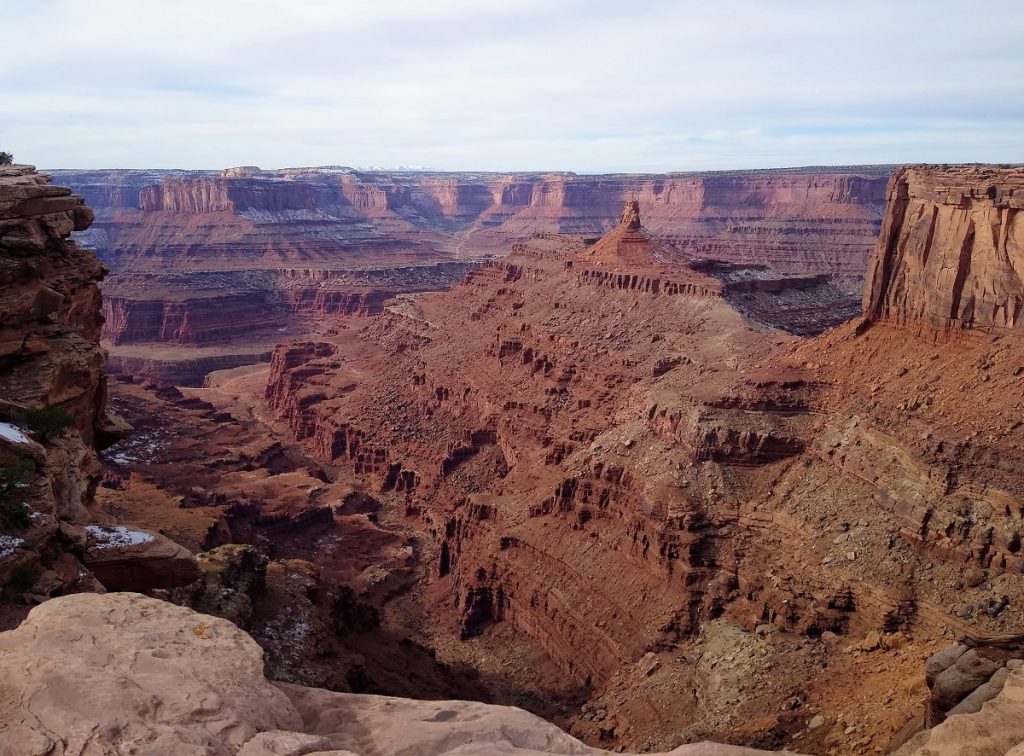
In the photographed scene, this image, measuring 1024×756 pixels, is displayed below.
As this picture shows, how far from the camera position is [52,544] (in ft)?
69.8

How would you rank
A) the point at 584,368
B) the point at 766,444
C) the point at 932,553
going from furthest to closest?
the point at 584,368, the point at 766,444, the point at 932,553

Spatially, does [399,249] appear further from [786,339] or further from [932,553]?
[932,553]

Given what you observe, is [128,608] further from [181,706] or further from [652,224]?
[652,224]

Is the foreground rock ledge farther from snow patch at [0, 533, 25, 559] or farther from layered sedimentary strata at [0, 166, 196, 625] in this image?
layered sedimentary strata at [0, 166, 196, 625]

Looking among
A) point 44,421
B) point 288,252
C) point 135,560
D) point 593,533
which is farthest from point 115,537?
point 288,252

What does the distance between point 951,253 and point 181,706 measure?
34.0 meters

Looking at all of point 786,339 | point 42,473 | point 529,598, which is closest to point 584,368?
point 786,339

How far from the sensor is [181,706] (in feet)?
41.3

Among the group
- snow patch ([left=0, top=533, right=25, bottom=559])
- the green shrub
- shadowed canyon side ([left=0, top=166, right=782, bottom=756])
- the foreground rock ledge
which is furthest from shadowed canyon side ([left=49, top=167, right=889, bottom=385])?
the foreground rock ledge

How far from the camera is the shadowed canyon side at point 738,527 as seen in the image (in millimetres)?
27750

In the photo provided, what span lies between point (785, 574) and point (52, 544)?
2463cm

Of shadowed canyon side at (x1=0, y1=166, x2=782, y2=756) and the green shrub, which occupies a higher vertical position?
the green shrub

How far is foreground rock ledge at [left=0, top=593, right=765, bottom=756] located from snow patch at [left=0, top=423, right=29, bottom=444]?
9.15 meters

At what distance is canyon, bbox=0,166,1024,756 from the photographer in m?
14.7
